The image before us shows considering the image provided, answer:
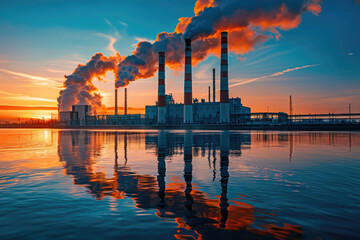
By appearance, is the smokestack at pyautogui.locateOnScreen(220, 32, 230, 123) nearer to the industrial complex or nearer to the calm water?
the industrial complex

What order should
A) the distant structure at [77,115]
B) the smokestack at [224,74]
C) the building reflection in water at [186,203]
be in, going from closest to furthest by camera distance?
1. the building reflection in water at [186,203]
2. the smokestack at [224,74]
3. the distant structure at [77,115]

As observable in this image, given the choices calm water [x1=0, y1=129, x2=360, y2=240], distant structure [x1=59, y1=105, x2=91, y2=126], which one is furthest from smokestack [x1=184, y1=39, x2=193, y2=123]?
calm water [x1=0, y1=129, x2=360, y2=240]

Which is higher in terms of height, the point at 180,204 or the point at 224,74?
the point at 224,74

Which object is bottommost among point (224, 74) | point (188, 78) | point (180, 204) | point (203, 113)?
point (180, 204)

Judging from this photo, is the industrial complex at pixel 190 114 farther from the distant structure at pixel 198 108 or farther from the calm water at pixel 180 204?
the calm water at pixel 180 204

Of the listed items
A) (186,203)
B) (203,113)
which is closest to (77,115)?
(203,113)

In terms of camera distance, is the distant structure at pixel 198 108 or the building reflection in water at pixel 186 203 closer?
the building reflection in water at pixel 186 203

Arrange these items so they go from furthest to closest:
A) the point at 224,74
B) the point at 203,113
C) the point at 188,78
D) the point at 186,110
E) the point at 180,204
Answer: the point at 203,113, the point at 186,110, the point at 188,78, the point at 224,74, the point at 180,204

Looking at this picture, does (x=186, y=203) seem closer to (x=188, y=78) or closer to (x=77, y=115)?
(x=188, y=78)

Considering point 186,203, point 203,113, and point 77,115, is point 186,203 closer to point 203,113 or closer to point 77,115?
point 203,113

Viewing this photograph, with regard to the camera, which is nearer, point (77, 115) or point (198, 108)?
point (198, 108)

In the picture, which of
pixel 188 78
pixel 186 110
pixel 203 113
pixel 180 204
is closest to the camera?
pixel 180 204

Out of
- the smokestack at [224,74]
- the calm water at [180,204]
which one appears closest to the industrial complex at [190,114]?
the smokestack at [224,74]

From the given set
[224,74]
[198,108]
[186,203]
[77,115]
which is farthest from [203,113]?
[186,203]
